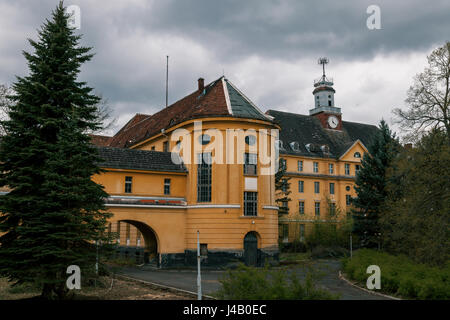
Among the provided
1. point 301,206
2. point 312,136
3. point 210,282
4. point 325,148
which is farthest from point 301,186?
point 210,282

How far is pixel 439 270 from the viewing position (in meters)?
18.8

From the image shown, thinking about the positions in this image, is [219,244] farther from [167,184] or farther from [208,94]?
[208,94]

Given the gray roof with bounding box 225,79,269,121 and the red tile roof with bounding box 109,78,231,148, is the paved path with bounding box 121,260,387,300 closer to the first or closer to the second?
the gray roof with bounding box 225,79,269,121

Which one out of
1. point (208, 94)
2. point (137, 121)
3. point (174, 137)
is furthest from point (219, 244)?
point (137, 121)

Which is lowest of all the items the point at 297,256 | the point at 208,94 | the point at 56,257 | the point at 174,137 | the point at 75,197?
the point at 297,256

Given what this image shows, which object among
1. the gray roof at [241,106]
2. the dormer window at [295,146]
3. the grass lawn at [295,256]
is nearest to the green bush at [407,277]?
the gray roof at [241,106]

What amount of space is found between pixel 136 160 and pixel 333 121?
131 feet

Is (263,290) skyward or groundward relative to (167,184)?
groundward

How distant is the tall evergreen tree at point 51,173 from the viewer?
52.6ft

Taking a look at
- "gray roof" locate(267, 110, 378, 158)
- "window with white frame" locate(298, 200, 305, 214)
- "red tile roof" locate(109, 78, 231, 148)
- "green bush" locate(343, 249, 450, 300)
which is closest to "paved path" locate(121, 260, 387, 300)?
"green bush" locate(343, 249, 450, 300)

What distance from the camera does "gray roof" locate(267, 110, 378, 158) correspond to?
5684 cm

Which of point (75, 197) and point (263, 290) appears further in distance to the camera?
point (75, 197)

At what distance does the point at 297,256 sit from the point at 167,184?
1781 cm

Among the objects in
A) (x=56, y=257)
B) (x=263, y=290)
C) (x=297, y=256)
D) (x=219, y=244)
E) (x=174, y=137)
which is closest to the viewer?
(x=263, y=290)
